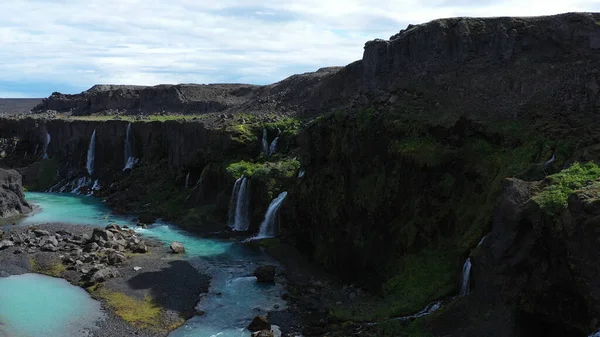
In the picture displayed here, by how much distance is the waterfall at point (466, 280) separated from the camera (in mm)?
26003

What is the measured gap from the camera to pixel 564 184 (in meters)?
22.3

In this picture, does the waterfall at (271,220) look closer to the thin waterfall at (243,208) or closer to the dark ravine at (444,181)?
the dark ravine at (444,181)

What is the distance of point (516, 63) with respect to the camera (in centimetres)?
3916

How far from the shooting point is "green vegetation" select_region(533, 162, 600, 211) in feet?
69.8

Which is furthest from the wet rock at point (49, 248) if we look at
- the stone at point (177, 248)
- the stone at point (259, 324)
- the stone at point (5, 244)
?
the stone at point (259, 324)

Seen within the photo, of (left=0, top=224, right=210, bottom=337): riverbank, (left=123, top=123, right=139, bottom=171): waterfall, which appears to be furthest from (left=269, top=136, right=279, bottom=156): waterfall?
(left=123, top=123, right=139, bottom=171): waterfall

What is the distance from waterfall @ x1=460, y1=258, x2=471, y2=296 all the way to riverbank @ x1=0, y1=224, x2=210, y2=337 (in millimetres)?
14650

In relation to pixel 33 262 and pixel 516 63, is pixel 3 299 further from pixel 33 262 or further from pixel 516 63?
pixel 516 63

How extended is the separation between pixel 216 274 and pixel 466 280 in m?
18.5

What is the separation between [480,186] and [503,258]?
28.1 ft

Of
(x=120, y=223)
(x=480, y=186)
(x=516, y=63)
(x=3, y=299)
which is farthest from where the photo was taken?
(x=120, y=223)

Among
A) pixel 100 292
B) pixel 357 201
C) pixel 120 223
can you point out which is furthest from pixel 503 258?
pixel 120 223

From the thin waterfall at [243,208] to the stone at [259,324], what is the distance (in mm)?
22069

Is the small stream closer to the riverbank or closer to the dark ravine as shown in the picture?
the riverbank
